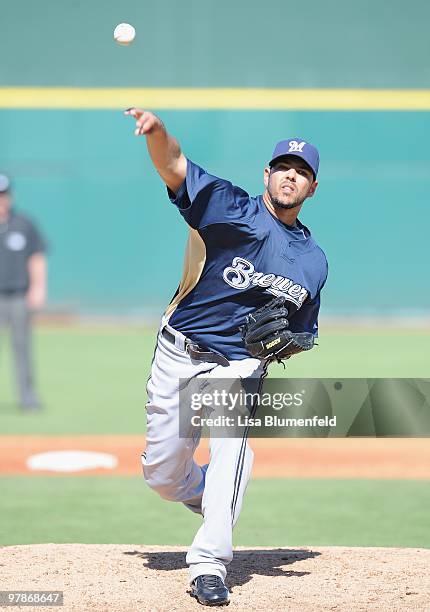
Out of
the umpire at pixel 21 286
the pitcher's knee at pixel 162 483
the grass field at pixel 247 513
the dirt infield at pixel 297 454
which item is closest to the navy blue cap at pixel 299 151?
the pitcher's knee at pixel 162 483

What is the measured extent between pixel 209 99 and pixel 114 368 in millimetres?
5677

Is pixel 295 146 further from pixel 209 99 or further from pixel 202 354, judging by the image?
pixel 209 99

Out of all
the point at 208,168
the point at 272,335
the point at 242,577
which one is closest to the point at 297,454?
the point at 242,577

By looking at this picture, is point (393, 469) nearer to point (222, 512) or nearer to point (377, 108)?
point (222, 512)

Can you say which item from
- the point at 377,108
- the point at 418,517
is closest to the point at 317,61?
the point at 377,108

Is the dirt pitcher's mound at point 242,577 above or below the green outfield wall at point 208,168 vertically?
below

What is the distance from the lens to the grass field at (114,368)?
8.91m

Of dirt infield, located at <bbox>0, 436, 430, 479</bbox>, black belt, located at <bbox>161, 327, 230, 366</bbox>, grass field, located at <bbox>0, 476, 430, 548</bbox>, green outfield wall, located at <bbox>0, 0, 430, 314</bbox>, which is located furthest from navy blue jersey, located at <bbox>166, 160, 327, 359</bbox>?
green outfield wall, located at <bbox>0, 0, 430, 314</bbox>

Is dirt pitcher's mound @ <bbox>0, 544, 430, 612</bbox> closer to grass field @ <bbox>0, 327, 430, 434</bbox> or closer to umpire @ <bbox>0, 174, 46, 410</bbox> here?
grass field @ <bbox>0, 327, 430, 434</bbox>

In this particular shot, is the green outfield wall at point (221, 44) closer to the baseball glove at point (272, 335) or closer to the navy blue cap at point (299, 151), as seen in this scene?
the navy blue cap at point (299, 151)

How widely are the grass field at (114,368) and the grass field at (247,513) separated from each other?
7.17 feet

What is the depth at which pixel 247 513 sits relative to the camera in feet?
18.6

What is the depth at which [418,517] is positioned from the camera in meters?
5.46

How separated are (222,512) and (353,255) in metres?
12.3
